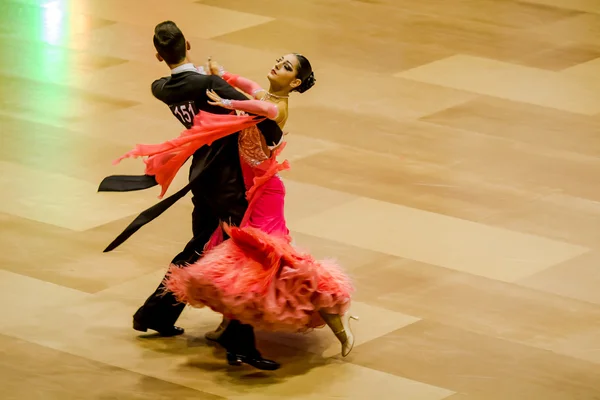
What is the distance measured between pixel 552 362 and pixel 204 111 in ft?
7.83

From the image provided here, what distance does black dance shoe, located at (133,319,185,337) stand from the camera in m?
8.27

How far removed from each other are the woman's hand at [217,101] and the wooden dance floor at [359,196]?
1.45 metres

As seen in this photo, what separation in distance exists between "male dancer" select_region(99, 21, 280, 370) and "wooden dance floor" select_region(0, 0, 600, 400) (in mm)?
210

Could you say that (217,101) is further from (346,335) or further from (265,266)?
(346,335)

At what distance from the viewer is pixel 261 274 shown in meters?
7.61

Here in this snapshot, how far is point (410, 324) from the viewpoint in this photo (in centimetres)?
862

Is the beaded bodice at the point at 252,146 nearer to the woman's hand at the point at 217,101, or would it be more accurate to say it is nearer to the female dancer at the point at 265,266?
→ the female dancer at the point at 265,266

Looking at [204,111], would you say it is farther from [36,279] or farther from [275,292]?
[36,279]

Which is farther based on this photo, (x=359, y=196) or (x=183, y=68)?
(x=359, y=196)

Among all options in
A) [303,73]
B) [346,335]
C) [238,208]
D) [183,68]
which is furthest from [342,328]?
[183,68]

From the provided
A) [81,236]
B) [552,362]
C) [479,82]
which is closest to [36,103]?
[81,236]

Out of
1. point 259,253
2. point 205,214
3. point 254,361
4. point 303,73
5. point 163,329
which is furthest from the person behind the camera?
point 163,329

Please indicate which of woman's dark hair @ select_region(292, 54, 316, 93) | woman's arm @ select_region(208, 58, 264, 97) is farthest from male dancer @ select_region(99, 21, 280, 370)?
woman's dark hair @ select_region(292, 54, 316, 93)

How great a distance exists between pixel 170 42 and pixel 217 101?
0.41 metres
